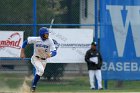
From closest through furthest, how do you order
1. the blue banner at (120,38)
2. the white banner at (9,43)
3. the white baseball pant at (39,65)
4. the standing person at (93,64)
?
the white baseball pant at (39,65) < the standing person at (93,64) < the white banner at (9,43) < the blue banner at (120,38)

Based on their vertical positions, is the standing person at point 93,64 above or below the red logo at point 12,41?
below

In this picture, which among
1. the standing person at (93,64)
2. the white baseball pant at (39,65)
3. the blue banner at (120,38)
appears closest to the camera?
the white baseball pant at (39,65)

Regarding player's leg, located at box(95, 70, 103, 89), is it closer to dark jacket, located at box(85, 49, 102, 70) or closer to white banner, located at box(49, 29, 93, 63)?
dark jacket, located at box(85, 49, 102, 70)

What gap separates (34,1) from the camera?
853 inches

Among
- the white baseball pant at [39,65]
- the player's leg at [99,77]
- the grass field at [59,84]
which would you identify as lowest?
the grass field at [59,84]

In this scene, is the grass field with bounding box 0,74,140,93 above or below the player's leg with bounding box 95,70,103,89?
below

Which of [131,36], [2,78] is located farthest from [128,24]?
[2,78]

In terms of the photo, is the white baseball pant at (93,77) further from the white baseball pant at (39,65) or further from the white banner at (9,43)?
the white baseball pant at (39,65)

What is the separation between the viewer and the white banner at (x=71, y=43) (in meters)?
21.6

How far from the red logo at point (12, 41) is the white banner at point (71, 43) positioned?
4.11 feet

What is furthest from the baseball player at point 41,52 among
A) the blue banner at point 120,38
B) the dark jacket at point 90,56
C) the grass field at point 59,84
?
the blue banner at point 120,38

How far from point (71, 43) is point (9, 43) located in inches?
89.6

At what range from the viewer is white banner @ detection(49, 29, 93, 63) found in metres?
21.6

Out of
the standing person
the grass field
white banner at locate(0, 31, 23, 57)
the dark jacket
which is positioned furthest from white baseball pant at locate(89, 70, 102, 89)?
white banner at locate(0, 31, 23, 57)
